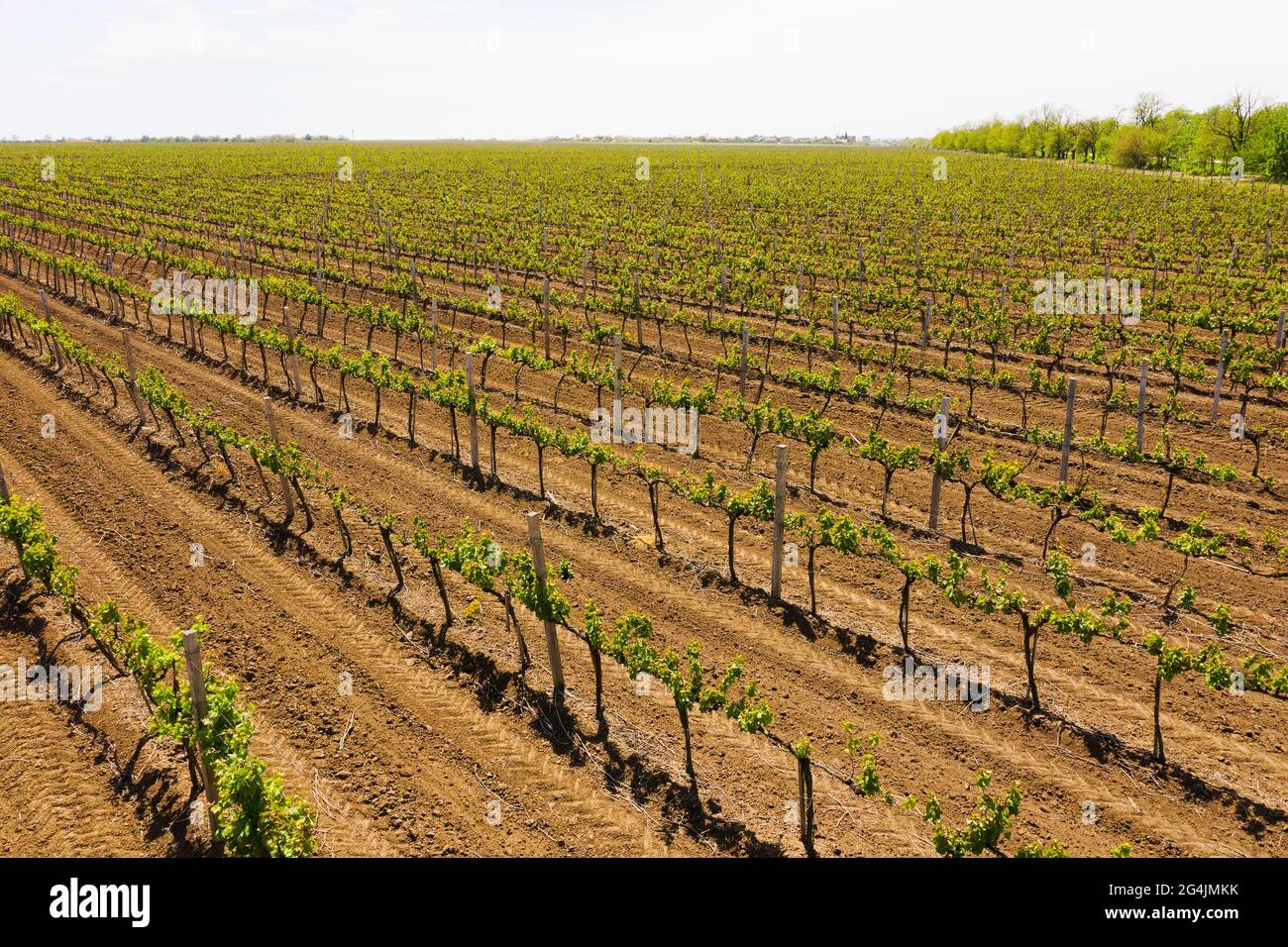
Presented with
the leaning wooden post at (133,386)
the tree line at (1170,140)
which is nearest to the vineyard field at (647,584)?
the leaning wooden post at (133,386)

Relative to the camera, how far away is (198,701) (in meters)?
7.55

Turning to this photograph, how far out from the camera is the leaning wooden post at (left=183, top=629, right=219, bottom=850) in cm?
728

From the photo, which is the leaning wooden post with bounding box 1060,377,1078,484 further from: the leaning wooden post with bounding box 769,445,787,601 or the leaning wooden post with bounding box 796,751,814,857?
the leaning wooden post with bounding box 796,751,814,857

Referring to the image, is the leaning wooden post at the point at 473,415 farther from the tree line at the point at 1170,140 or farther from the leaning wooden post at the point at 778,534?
the tree line at the point at 1170,140

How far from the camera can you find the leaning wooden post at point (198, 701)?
7281 mm

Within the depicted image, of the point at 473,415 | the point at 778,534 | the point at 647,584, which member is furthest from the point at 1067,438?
the point at 473,415

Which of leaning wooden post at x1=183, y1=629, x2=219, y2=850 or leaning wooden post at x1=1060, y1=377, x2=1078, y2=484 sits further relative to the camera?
leaning wooden post at x1=1060, y1=377, x2=1078, y2=484

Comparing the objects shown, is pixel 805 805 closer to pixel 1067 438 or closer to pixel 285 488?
pixel 1067 438

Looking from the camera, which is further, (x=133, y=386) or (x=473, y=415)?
(x=133, y=386)

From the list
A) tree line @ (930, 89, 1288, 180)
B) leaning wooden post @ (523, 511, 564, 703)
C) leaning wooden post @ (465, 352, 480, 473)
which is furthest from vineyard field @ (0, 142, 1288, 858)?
tree line @ (930, 89, 1288, 180)

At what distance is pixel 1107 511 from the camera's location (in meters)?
13.9

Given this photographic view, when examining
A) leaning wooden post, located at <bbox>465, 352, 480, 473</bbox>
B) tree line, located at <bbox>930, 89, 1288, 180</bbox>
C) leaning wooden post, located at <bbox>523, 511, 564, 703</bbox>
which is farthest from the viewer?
tree line, located at <bbox>930, 89, 1288, 180</bbox>

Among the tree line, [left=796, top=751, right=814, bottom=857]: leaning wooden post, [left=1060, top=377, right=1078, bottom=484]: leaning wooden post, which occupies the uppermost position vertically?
the tree line

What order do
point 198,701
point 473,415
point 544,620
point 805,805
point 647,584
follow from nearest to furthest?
1. point 198,701
2. point 805,805
3. point 544,620
4. point 647,584
5. point 473,415
